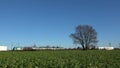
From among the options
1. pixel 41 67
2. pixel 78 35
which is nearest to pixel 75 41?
pixel 78 35

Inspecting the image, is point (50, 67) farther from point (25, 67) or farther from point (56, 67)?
point (25, 67)

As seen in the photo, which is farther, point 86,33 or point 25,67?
point 86,33

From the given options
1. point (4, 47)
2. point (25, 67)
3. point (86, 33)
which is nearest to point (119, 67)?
point (25, 67)

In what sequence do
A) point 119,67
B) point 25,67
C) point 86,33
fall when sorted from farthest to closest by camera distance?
point 86,33, point 25,67, point 119,67

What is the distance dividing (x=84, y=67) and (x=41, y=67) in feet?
9.51

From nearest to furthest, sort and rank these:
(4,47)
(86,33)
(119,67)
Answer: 1. (119,67)
2. (86,33)
3. (4,47)

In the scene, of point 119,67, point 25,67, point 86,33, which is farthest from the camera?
point 86,33

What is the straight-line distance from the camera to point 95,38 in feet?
393

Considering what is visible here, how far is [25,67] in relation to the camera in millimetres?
15766

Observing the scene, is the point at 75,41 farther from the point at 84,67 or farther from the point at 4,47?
the point at 84,67

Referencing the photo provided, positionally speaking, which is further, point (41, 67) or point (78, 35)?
point (78, 35)

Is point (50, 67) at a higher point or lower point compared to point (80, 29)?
lower

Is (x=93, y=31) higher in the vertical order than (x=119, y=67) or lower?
higher

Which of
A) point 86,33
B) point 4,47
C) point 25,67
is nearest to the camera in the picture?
point 25,67
